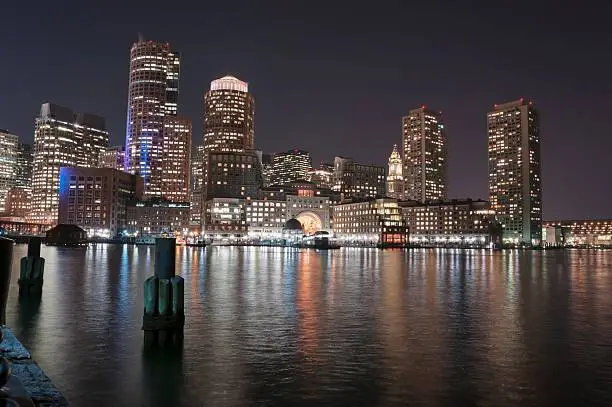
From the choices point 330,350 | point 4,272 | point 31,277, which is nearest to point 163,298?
point 330,350

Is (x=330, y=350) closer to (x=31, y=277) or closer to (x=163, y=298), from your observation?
(x=163, y=298)

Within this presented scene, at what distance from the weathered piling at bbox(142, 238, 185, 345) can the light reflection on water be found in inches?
39.7

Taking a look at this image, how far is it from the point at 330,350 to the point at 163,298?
7.78 metres

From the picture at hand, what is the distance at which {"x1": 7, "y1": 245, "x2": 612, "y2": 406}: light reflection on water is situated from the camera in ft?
56.5

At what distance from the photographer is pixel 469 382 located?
60.4 feet

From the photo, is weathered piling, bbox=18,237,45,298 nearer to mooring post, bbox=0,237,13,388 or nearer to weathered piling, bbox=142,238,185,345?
weathered piling, bbox=142,238,185,345

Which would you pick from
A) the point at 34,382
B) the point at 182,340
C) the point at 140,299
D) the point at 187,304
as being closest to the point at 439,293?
the point at 187,304

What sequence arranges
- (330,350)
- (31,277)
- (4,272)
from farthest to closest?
(31,277) < (330,350) < (4,272)

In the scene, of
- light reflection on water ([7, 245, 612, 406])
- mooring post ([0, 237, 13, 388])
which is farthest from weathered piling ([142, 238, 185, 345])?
mooring post ([0, 237, 13, 388])

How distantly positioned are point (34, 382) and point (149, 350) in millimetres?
8307

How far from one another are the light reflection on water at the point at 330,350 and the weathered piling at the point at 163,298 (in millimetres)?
1010

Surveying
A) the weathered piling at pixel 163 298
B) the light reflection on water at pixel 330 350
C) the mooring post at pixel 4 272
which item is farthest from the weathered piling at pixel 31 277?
the mooring post at pixel 4 272

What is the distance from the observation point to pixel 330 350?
76.5 ft

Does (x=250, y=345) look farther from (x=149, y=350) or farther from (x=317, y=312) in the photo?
(x=317, y=312)
